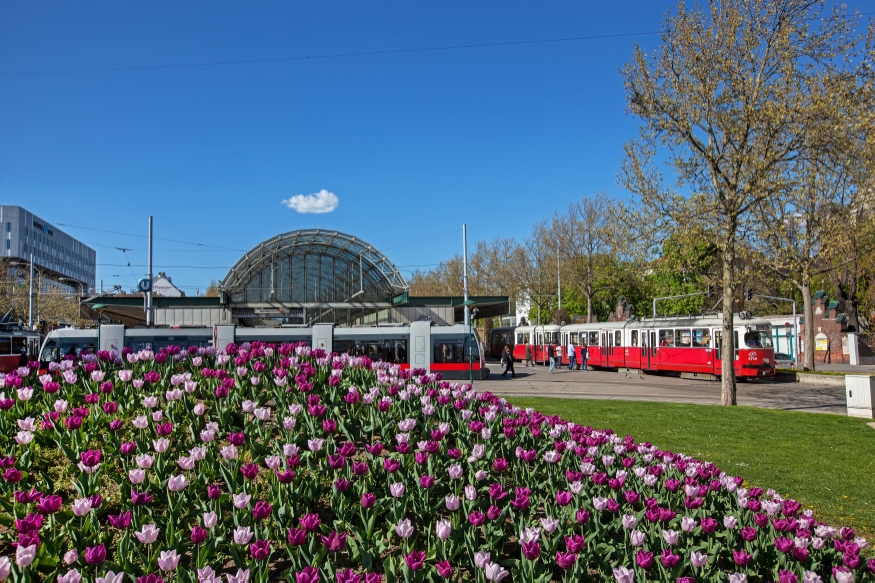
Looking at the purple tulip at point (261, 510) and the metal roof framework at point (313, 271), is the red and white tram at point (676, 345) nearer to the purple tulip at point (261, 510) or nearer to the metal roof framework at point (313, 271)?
the metal roof framework at point (313, 271)

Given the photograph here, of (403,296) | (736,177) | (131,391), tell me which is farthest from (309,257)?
(131,391)

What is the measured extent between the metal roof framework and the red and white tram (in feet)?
46.4

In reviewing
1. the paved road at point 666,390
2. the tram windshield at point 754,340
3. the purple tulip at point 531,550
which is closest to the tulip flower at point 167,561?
the purple tulip at point 531,550

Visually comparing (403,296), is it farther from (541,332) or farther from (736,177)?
(736,177)

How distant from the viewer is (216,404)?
539 centimetres

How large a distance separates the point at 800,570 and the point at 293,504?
309 centimetres

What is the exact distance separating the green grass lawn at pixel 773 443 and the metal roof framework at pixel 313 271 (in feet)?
101

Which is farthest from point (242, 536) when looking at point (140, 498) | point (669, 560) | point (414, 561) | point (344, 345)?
point (344, 345)

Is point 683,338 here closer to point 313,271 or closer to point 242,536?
point 313,271

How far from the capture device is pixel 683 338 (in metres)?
32.0

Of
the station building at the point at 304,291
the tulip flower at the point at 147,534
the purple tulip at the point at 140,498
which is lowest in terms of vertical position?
the tulip flower at the point at 147,534

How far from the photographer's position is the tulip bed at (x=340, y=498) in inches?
136

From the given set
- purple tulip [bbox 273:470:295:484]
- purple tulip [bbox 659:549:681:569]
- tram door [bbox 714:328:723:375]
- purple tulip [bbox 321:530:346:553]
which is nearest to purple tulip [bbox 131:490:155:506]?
purple tulip [bbox 273:470:295:484]

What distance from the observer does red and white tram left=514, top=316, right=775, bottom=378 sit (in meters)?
29.7
